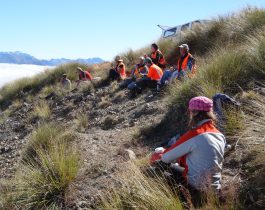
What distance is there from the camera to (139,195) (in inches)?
189

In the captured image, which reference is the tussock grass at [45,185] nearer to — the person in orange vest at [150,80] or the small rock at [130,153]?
the small rock at [130,153]

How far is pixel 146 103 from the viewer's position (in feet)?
37.9

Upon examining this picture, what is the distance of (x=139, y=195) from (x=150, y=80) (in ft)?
29.2

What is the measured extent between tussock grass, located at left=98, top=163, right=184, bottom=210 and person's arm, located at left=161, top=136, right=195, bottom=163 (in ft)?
0.85

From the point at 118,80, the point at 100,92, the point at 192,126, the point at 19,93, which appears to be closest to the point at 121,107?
the point at 100,92

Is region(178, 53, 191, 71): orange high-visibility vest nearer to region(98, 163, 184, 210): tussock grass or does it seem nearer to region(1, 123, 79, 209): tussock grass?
region(1, 123, 79, 209): tussock grass

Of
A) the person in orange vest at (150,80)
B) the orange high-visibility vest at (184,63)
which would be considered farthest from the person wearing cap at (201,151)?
the person in orange vest at (150,80)

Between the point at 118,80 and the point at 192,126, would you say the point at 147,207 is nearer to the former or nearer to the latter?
the point at 192,126

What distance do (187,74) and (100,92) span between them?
617cm

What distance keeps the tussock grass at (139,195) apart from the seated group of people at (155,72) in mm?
5199

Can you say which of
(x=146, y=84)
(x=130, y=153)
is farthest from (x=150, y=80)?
(x=130, y=153)

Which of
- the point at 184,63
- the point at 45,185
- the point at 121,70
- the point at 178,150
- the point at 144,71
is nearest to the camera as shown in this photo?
the point at 178,150

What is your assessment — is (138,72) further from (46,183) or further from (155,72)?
(46,183)

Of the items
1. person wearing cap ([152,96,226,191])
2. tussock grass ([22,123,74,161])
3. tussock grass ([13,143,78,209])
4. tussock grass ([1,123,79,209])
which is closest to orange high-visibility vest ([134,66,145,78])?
tussock grass ([22,123,74,161])
